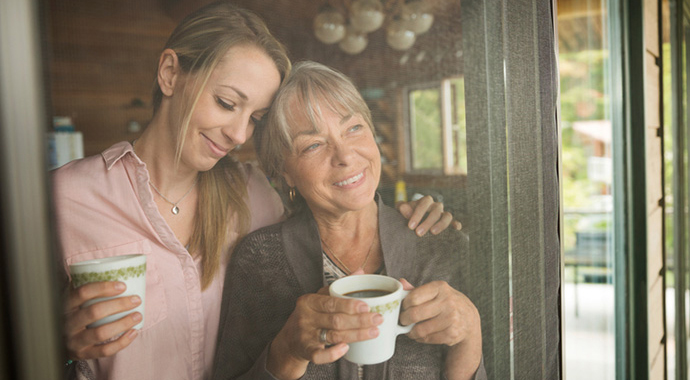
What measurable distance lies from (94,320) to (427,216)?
1.31 feet

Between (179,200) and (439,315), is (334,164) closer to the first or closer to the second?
(179,200)

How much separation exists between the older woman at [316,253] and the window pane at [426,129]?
69mm

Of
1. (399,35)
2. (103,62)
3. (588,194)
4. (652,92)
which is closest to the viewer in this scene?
(103,62)

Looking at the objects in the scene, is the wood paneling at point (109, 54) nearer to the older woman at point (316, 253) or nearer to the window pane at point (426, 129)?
the older woman at point (316, 253)

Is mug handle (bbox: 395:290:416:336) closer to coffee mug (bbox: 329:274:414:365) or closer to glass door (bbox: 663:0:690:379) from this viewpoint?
coffee mug (bbox: 329:274:414:365)

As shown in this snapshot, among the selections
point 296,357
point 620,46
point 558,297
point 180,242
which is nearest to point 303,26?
point 180,242

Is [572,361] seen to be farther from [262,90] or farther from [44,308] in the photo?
[44,308]

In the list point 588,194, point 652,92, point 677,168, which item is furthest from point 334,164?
point 677,168

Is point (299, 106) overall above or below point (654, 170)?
above

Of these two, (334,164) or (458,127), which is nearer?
(334,164)

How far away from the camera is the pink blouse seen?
0.33 metres

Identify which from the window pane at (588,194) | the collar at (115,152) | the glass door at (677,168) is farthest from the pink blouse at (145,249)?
the glass door at (677,168)

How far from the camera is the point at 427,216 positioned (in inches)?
24.7

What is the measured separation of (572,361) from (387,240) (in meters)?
1.00
